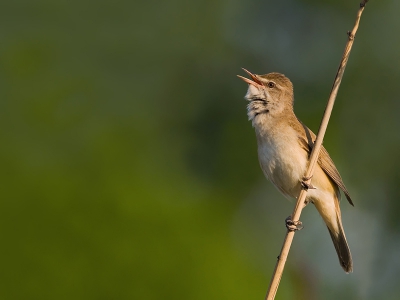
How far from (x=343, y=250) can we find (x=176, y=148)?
389 inches

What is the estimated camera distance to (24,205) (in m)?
9.82

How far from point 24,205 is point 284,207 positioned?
5210 millimetres

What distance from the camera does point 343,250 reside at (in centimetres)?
565

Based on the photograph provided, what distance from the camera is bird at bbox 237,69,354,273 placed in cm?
519

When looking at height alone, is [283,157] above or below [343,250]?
above

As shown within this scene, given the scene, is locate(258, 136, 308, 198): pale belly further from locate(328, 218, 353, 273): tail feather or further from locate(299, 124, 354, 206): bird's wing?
locate(328, 218, 353, 273): tail feather

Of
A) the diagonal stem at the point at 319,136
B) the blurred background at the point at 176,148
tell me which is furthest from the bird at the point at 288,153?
the blurred background at the point at 176,148

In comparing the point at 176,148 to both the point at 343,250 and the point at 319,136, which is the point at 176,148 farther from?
the point at 319,136

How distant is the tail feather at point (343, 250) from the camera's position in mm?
5617

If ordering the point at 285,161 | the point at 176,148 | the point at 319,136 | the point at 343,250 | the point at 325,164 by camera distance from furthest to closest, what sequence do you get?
the point at 176,148
the point at 343,250
the point at 325,164
the point at 285,161
the point at 319,136

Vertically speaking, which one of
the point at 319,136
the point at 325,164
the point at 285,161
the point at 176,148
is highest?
the point at 176,148

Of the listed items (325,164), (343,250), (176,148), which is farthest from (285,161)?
(176,148)

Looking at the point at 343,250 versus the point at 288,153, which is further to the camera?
the point at 343,250

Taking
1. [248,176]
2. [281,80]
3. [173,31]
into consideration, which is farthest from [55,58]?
[281,80]
